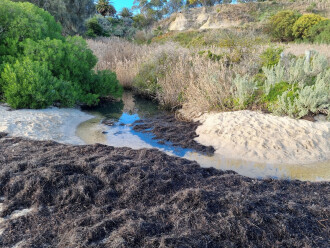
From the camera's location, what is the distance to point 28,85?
7098 millimetres

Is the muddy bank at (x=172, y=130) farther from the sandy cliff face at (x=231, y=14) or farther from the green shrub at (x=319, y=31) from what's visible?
the sandy cliff face at (x=231, y=14)

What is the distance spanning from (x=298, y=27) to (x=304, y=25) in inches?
26.4

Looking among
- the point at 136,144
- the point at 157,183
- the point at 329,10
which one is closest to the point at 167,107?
the point at 136,144

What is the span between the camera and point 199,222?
104 inches

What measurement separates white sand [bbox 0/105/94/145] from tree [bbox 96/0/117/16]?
3549 cm

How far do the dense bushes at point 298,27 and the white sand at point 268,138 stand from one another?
724 inches

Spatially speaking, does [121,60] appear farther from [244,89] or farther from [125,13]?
[125,13]

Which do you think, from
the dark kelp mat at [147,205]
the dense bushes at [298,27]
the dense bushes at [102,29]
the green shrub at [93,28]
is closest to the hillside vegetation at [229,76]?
the dark kelp mat at [147,205]

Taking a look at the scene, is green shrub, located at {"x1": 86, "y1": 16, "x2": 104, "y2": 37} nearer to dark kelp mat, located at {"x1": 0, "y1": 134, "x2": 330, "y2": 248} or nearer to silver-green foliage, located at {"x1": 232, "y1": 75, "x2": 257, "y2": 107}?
silver-green foliage, located at {"x1": 232, "y1": 75, "x2": 257, "y2": 107}

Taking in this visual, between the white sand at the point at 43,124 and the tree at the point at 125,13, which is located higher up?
the tree at the point at 125,13

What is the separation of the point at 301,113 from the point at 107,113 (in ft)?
18.0

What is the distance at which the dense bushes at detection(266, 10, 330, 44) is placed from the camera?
74.4ft

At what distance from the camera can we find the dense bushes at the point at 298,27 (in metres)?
22.7

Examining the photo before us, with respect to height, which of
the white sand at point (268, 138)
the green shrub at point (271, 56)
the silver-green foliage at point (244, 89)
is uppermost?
the green shrub at point (271, 56)
